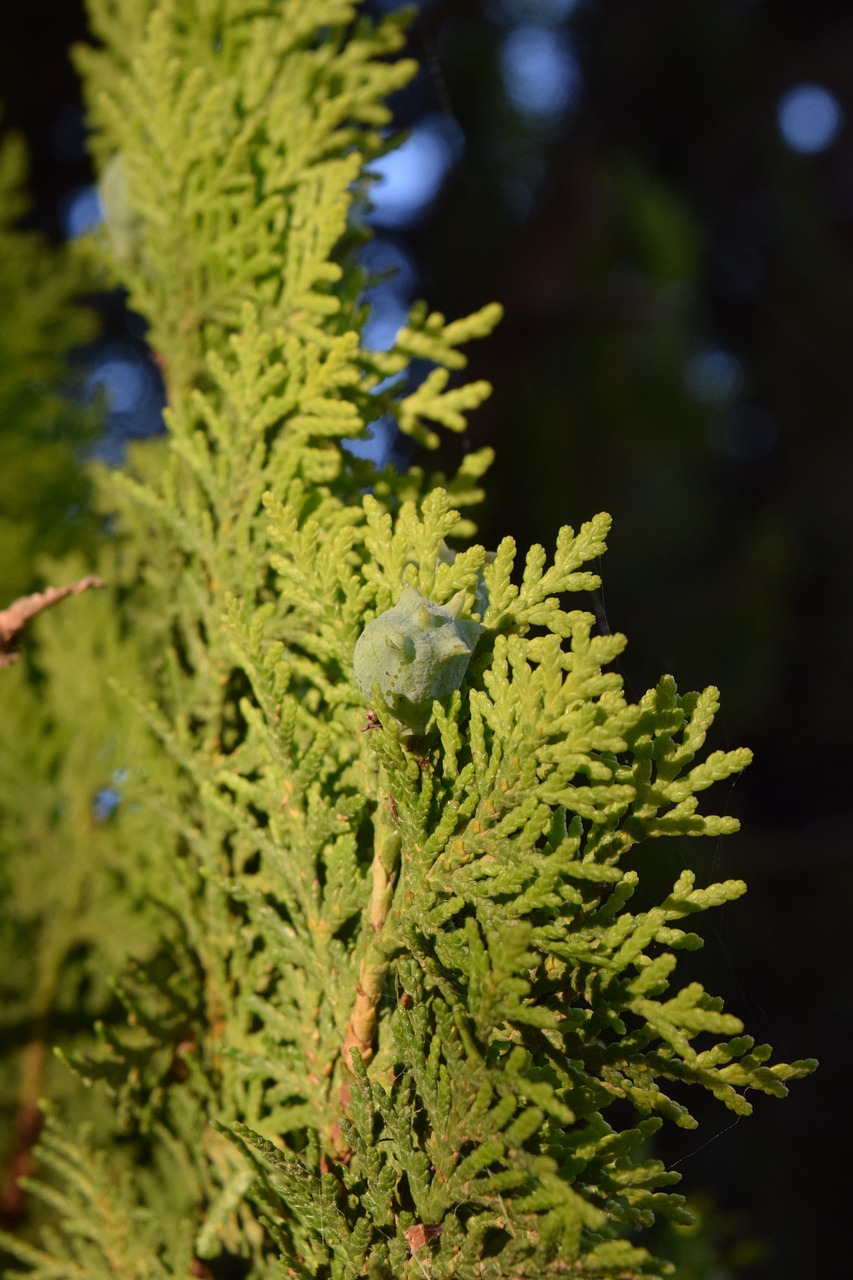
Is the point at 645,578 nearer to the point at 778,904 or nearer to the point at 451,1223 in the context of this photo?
the point at 778,904

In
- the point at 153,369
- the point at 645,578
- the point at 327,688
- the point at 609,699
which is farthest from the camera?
the point at 645,578

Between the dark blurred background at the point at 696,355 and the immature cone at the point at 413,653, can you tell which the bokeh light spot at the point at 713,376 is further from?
the immature cone at the point at 413,653

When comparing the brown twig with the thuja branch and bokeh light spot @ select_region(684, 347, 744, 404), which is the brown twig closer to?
the thuja branch

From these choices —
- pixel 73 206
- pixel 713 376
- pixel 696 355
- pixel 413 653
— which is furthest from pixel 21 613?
pixel 713 376

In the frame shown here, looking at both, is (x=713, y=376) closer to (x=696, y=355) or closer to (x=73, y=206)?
(x=696, y=355)

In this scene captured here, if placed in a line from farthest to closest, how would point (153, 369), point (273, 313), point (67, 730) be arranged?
point (153, 369), point (67, 730), point (273, 313)

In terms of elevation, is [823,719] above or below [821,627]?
below

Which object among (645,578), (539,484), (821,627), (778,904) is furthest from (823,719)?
(539,484)
